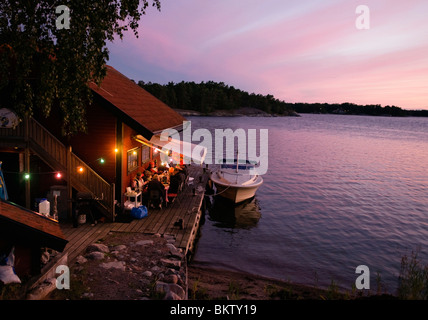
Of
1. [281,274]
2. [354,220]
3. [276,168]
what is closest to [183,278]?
[281,274]

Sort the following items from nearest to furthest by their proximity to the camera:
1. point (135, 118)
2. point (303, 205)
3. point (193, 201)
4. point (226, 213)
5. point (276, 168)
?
point (135, 118), point (193, 201), point (226, 213), point (303, 205), point (276, 168)

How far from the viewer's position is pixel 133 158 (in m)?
14.5

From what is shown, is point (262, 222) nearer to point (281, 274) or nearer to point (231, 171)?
point (231, 171)

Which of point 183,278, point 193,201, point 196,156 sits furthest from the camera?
point 196,156

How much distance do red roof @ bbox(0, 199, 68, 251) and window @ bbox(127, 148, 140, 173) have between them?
680 cm

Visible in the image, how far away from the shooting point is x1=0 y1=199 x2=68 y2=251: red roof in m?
5.93

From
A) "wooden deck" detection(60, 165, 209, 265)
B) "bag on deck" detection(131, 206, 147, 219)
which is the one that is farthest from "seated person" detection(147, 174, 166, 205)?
"bag on deck" detection(131, 206, 147, 219)

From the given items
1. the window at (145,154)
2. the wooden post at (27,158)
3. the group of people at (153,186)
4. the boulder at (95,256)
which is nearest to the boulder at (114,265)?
the boulder at (95,256)

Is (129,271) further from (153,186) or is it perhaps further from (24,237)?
(153,186)

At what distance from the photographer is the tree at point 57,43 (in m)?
7.71

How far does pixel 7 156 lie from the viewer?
12.7m

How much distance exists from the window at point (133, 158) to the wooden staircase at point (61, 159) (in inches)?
89.6

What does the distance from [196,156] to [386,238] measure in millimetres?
12750

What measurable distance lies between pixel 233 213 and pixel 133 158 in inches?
366
